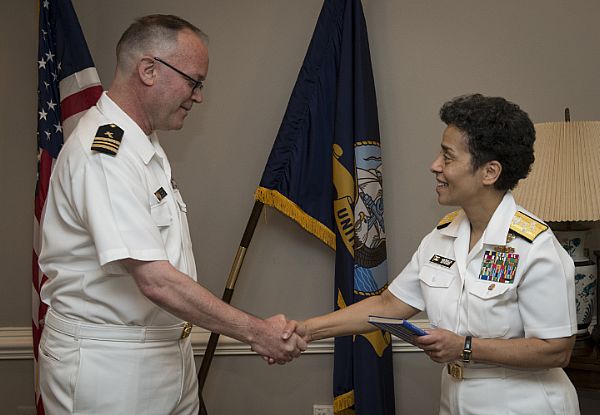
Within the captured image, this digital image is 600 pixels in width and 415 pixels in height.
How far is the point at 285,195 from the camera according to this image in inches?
126

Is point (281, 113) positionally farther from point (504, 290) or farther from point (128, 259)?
point (504, 290)

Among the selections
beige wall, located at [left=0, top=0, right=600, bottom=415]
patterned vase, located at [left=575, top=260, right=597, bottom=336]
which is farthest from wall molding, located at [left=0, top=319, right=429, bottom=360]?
patterned vase, located at [left=575, top=260, right=597, bottom=336]

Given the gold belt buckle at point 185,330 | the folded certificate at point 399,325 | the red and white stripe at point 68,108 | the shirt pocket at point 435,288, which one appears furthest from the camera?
the red and white stripe at point 68,108

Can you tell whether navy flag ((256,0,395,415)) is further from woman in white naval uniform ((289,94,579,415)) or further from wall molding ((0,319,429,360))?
woman in white naval uniform ((289,94,579,415))

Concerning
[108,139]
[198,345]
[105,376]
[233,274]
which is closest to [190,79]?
[108,139]

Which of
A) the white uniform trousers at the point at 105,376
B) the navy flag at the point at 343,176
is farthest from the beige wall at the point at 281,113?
the white uniform trousers at the point at 105,376

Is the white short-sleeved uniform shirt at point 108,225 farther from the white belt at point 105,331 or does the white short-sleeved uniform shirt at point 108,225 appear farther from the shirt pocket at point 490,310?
the shirt pocket at point 490,310

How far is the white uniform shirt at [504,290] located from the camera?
191cm

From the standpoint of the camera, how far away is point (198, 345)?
340 centimetres

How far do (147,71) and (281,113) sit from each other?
1336mm

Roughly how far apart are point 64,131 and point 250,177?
2.78 ft

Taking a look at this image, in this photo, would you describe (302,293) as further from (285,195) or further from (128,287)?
(128,287)

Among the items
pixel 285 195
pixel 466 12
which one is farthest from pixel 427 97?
pixel 285 195

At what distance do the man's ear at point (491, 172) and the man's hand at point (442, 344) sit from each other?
1.45ft
